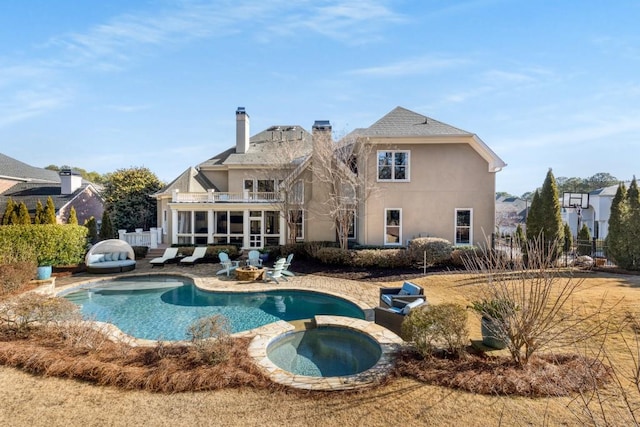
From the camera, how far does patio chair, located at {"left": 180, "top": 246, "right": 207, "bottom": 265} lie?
62.1ft

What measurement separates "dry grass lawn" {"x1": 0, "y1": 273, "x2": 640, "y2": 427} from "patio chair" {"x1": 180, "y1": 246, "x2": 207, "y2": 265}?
44.0 feet

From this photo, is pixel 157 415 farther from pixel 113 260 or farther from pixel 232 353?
pixel 113 260

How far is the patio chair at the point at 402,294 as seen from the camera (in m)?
9.16

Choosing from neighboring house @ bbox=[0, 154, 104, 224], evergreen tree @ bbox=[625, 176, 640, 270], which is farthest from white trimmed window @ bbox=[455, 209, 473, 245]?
neighboring house @ bbox=[0, 154, 104, 224]

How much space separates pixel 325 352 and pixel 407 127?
14.2 metres

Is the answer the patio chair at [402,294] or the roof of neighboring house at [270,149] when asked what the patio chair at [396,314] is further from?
the roof of neighboring house at [270,149]

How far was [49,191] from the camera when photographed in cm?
3069

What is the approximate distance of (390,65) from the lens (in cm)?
1453

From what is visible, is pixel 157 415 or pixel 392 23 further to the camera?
pixel 392 23

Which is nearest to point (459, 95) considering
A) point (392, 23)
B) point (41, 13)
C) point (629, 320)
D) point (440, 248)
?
point (392, 23)

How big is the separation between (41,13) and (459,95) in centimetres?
1680

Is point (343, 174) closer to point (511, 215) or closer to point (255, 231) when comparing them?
point (255, 231)

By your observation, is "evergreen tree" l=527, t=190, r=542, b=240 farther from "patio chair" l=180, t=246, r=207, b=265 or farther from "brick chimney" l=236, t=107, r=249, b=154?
"brick chimney" l=236, t=107, r=249, b=154

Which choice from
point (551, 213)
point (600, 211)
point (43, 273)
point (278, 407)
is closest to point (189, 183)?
point (43, 273)
